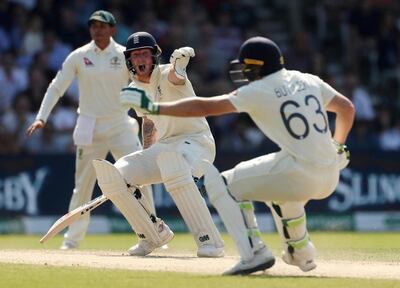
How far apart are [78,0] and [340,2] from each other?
4.77 meters

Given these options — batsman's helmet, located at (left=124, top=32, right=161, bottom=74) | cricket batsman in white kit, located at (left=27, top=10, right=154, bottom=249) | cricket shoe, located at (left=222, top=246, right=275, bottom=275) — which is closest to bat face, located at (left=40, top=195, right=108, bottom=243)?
batsman's helmet, located at (left=124, top=32, right=161, bottom=74)

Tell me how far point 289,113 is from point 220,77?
10229mm

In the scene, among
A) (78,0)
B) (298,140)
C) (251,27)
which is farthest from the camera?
(251,27)

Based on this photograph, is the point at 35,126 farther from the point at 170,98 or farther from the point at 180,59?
the point at 180,59

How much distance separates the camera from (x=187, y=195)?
9125 millimetres

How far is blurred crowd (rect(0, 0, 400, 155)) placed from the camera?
52.6 feet

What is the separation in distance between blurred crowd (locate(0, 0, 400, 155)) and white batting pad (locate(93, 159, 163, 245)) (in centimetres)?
620

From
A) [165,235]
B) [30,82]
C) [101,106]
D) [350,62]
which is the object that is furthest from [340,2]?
[165,235]

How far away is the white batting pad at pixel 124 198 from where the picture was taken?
9.26 metres

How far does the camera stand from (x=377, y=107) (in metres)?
18.1

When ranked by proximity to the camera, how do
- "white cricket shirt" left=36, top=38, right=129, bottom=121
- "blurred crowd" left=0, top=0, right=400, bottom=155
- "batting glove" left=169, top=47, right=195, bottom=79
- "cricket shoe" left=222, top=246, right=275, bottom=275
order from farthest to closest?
"blurred crowd" left=0, top=0, right=400, bottom=155 → "white cricket shirt" left=36, top=38, right=129, bottom=121 → "batting glove" left=169, top=47, right=195, bottom=79 → "cricket shoe" left=222, top=246, right=275, bottom=275

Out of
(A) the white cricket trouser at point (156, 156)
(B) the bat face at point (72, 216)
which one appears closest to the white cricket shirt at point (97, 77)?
(B) the bat face at point (72, 216)

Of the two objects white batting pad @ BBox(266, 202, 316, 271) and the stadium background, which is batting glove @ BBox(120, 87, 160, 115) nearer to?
white batting pad @ BBox(266, 202, 316, 271)

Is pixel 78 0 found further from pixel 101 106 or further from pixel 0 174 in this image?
pixel 101 106
